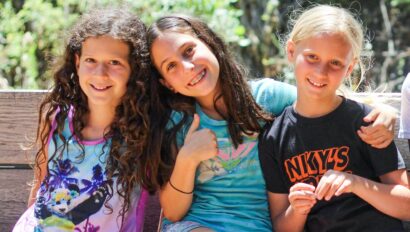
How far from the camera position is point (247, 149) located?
2.54 metres

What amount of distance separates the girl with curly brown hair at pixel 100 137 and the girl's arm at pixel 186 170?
0.14 metres

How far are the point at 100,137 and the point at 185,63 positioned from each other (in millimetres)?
457

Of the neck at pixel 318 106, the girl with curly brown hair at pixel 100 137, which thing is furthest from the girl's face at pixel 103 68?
the neck at pixel 318 106

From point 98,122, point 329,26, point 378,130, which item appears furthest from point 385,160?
point 98,122

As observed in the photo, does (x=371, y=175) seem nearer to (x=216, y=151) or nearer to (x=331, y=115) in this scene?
(x=331, y=115)

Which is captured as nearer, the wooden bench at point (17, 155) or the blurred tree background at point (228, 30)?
the wooden bench at point (17, 155)

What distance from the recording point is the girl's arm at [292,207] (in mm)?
2217

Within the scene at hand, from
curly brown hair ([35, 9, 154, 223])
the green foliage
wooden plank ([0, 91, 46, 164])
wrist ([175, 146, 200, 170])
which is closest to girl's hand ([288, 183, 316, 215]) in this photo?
wrist ([175, 146, 200, 170])

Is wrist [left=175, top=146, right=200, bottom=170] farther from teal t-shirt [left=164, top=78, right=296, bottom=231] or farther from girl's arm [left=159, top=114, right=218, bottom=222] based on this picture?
teal t-shirt [left=164, top=78, right=296, bottom=231]

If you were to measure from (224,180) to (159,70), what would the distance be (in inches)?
18.5

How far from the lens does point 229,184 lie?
99.6 inches

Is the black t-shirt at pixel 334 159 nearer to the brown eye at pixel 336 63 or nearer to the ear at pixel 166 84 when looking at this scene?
the brown eye at pixel 336 63

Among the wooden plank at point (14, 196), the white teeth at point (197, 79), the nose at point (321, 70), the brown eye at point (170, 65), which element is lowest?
the wooden plank at point (14, 196)

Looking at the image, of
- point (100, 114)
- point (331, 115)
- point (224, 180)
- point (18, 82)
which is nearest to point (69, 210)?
point (100, 114)
